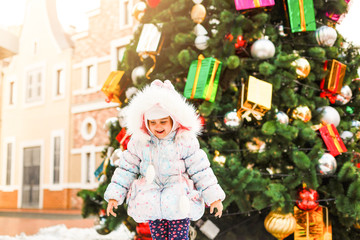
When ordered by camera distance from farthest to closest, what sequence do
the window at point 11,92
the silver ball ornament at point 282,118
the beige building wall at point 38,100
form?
the window at point 11,92
the beige building wall at point 38,100
the silver ball ornament at point 282,118

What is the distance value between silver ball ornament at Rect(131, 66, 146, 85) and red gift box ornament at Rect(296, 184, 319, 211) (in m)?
1.43

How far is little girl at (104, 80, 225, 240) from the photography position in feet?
5.99

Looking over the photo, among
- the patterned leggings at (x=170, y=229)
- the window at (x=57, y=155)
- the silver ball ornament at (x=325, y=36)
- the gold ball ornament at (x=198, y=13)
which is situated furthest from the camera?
the window at (x=57, y=155)

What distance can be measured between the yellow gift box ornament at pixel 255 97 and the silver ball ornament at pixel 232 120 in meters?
0.05

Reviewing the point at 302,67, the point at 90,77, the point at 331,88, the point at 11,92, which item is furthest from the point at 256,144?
the point at 11,92

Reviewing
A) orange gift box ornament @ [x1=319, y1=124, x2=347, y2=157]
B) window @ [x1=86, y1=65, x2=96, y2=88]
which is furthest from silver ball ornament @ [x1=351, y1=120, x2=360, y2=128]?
window @ [x1=86, y1=65, x2=96, y2=88]

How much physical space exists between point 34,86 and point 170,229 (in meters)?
11.7

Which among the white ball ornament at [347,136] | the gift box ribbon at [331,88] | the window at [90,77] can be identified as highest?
the window at [90,77]

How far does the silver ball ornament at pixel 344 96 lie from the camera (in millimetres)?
3213

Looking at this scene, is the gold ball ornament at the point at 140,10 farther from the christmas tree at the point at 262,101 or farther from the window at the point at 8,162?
the window at the point at 8,162

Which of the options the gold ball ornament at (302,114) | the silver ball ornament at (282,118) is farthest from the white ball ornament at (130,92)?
the gold ball ornament at (302,114)

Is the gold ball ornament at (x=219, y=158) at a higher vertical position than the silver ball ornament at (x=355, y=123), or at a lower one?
lower

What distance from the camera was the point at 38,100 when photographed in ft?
40.4

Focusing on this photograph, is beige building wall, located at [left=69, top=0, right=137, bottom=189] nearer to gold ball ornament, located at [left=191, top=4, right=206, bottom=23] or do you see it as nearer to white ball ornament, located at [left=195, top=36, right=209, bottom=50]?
gold ball ornament, located at [left=191, top=4, right=206, bottom=23]
